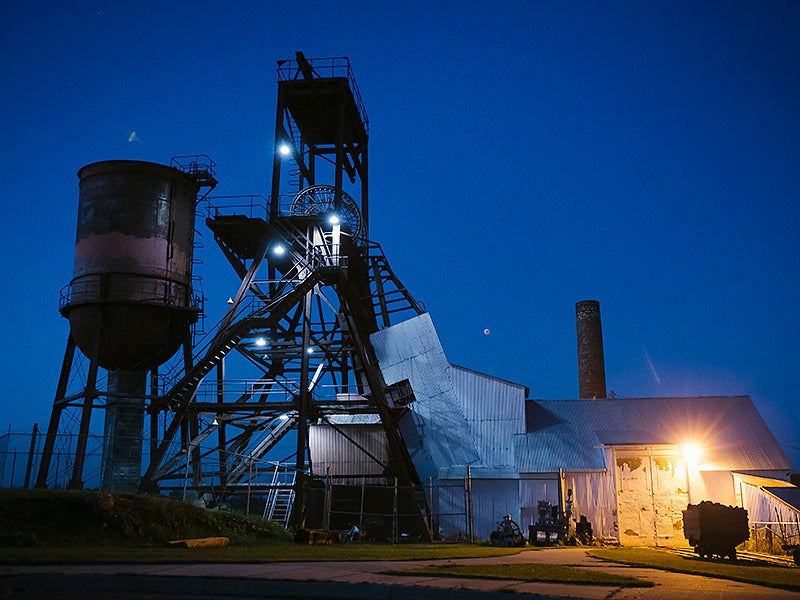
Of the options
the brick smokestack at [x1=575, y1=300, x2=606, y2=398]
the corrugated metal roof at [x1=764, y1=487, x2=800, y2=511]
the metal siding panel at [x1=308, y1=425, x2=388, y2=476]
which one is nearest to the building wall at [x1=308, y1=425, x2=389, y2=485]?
the metal siding panel at [x1=308, y1=425, x2=388, y2=476]

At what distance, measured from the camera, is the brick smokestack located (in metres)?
40.7

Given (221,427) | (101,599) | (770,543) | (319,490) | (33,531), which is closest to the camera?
(101,599)

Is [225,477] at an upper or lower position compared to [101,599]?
upper

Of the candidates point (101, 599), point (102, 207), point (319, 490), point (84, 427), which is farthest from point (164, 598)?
point (102, 207)

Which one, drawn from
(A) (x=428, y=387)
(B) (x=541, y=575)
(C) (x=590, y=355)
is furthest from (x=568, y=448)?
(B) (x=541, y=575)

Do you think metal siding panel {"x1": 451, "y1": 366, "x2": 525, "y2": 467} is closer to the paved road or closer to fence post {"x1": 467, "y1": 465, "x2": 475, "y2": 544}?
fence post {"x1": 467, "y1": 465, "x2": 475, "y2": 544}

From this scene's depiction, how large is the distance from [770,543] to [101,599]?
2158 centimetres

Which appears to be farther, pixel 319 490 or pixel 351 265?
pixel 351 265

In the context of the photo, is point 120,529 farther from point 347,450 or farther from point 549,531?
point 347,450

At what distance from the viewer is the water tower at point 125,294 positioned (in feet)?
100

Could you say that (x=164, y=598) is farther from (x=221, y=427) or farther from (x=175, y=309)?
(x=221, y=427)

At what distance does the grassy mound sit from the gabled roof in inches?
553

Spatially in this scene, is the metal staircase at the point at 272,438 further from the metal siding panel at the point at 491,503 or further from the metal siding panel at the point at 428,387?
the metal siding panel at the point at 491,503

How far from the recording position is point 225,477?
3219 centimetres
